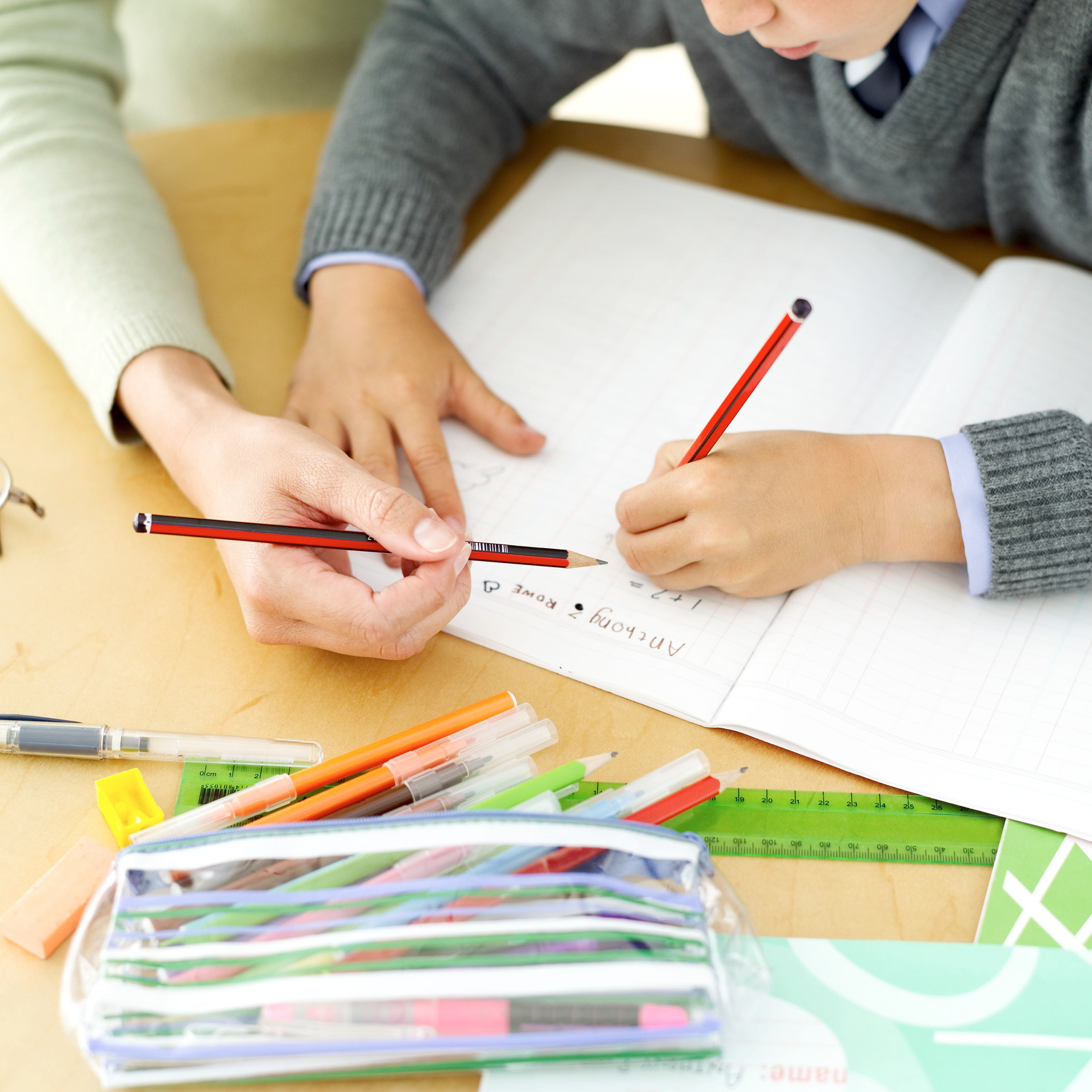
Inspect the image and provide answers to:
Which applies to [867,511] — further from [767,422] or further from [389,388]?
[389,388]

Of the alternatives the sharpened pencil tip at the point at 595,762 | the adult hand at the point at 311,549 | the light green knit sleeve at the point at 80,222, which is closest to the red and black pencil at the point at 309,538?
the adult hand at the point at 311,549

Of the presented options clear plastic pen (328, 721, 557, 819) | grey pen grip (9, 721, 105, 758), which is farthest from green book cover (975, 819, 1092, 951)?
grey pen grip (9, 721, 105, 758)

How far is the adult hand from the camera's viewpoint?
0.58 m

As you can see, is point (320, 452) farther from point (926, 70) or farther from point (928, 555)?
point (926, 70)

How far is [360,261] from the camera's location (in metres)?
0.84

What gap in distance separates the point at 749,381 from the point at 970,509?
0.19m

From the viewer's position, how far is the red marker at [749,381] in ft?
1.72

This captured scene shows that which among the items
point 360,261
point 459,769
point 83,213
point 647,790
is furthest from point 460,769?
point 83,213

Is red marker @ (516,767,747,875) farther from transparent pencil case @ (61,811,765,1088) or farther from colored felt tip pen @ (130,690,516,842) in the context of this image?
colored felt tip pen @ (130,690,516,842)

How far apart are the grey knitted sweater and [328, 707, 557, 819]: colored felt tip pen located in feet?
1.05

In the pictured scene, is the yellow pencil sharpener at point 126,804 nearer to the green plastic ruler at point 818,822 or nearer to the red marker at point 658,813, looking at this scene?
the green plastic ruler at point 818,822

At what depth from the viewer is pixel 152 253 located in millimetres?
815

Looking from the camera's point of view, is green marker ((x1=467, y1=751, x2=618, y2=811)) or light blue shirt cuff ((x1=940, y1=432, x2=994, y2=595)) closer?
green marker ((x1=467, y1=751, x2=618, y2=811))

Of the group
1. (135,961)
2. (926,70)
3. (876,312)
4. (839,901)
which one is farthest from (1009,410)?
(135,961)
